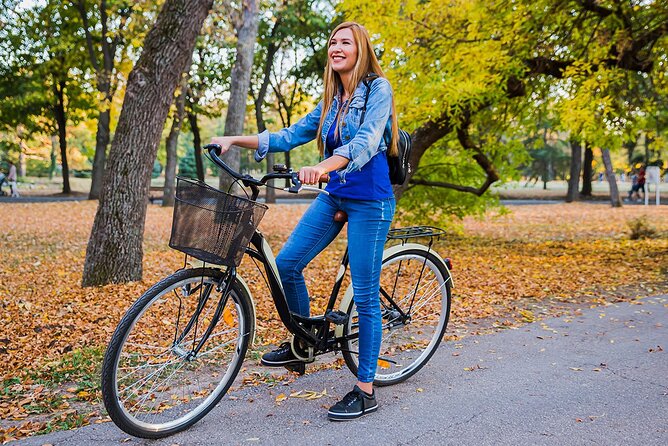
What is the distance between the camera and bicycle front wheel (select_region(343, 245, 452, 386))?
3.87 meters

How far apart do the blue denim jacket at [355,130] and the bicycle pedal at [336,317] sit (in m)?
0.86

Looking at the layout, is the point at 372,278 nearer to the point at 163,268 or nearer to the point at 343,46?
the point at 343,46

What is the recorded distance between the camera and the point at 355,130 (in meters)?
3.23

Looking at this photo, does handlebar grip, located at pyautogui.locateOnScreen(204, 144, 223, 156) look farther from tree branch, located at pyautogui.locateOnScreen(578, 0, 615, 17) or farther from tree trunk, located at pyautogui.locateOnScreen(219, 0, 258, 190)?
tree trunk, located at pyautogui.locateOnScreen(219, 0, 258, 190)

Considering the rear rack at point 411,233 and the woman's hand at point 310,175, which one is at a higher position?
the woman's hand at point 310,175

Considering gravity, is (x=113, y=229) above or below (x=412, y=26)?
below

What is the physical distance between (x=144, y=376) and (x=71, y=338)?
2.15 metres

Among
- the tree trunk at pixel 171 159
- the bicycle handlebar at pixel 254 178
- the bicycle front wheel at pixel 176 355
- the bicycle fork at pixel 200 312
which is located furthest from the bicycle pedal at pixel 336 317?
the tree trunk at pixel 171 159

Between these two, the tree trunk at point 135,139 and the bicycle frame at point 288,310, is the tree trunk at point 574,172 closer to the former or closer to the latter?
the tree trunk at point 135,139

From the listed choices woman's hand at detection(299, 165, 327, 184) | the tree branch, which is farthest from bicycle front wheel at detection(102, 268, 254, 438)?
Answer: the tree branch

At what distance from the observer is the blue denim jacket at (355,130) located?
10.0 ft

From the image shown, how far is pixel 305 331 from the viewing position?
3508 mm

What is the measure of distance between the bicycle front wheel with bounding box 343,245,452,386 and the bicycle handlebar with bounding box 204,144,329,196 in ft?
3.27

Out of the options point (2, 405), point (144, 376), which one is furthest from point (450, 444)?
point (2, 405)
